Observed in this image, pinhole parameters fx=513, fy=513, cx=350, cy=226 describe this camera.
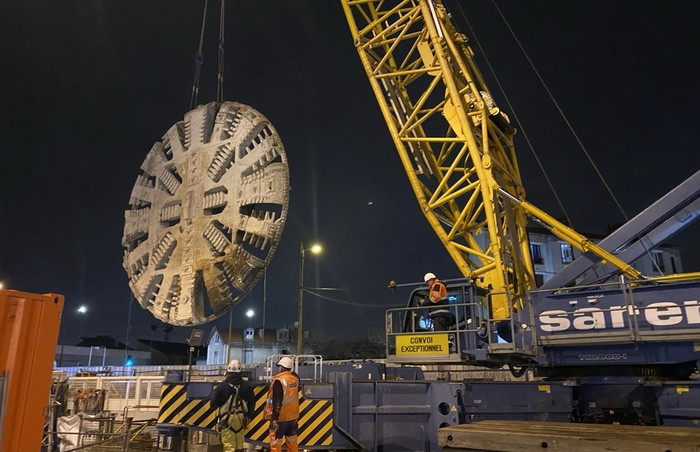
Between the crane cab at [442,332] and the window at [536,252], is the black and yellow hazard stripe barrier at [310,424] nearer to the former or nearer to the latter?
the crane cab at [442,332]

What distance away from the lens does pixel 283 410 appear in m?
7.56

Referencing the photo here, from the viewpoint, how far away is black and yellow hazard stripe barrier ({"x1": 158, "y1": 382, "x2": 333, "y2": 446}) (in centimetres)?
865

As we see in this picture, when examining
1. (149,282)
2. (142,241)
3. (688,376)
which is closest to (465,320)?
(688,376)

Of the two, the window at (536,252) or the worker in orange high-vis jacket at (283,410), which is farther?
the window at (536,252)

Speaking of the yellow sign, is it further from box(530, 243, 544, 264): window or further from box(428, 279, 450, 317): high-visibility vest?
box(530, 243, 544, 264): window

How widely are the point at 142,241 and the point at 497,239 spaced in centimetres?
1185

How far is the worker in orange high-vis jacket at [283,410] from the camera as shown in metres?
7.40

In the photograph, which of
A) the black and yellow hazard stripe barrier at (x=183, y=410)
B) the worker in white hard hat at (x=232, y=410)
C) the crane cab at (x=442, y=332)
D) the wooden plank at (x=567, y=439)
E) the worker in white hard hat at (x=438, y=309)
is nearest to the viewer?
the wooden plank at (x=567, y=439)

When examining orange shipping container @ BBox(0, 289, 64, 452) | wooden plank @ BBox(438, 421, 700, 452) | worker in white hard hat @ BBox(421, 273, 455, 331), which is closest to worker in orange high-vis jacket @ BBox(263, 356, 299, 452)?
wooden plank @ BBox(438, 421, 700, 452)

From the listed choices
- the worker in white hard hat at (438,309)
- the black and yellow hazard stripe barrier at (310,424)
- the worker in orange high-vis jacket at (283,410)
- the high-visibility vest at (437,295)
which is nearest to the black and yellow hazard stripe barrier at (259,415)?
the black and yellow hazard stripe barrier at (310,424)

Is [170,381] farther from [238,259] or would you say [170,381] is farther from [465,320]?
[465,320]

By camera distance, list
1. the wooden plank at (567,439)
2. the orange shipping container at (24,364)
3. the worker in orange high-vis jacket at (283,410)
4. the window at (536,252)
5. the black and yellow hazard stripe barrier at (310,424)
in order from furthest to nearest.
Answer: the window at (536,252) < the black and yellow hazard stripe barrier at (310,424) < the worker in orange high-vis jacket at (283,410) < the orange shipping container at (24,364) < the wooden plank at (567,439)

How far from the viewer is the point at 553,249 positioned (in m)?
50.6

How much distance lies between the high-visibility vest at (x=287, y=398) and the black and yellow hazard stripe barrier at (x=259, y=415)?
107 centimetres
